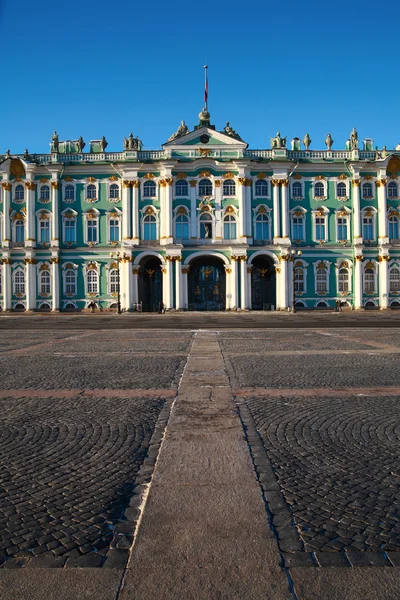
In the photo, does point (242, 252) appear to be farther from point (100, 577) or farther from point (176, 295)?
point (100, 577)

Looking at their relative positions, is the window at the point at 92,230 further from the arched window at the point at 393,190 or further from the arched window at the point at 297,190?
the arched window at the point at 393,190

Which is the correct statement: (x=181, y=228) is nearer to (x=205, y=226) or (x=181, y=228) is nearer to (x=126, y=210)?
(x=205, y=226)

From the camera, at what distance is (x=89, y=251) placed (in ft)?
167

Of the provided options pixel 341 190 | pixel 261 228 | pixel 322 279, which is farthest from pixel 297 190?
pixel 322 279

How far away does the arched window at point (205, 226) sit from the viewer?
49781 mm

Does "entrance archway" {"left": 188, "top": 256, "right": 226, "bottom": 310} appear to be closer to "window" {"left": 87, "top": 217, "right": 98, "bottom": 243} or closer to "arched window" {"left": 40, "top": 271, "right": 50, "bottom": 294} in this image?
"window" {"left": 87, "top": 217, "right": 98, "bottom": 243}

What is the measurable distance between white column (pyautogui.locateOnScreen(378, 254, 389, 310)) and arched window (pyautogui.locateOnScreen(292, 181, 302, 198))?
10574mm

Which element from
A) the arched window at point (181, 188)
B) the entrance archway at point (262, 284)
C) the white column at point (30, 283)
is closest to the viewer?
the arched window at point (181, 188)

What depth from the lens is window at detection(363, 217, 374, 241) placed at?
51.4m

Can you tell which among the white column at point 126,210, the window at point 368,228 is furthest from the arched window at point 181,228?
the window at point 368,228

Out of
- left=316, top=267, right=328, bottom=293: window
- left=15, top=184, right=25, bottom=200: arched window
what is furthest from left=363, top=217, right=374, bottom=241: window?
left=15, top=184, right=25, bottom=200: arched window

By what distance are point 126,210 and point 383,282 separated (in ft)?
89.7

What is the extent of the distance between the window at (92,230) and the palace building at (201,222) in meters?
0.10

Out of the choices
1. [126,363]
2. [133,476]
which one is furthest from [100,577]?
[126,363]
